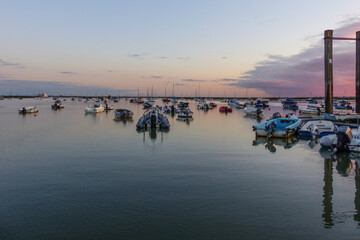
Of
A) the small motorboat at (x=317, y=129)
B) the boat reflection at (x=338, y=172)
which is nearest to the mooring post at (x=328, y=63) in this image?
the small motorboat at (x=317, y=129)

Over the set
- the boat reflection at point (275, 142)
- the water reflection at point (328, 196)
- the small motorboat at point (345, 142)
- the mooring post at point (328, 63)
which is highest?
the mooring post at point (328, 63)

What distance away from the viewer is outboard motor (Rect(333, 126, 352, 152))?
28.6 m

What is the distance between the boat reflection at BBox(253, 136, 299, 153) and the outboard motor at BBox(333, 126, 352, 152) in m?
5.84

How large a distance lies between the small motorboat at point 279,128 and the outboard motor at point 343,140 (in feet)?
34.1

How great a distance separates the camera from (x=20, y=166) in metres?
24.1

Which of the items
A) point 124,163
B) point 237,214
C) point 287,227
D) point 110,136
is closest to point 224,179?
point 237,214

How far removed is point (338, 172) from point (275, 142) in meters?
15.1

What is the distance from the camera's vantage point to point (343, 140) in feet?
93.9

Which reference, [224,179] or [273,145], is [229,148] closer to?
[273,145]

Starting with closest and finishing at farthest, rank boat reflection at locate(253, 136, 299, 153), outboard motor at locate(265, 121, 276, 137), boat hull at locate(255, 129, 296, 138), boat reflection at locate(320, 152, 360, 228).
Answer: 1. boat reflection at locate(320, 152, 360, 228)
2. boat reflection at locate(253, 136, 299, 153)
3. boat hull at locate(255, 129, 296, 138)
4. outboard motor at locate(265, 121, 276, 137)

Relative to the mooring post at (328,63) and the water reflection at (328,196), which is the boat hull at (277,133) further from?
the water reflection at (328,196)

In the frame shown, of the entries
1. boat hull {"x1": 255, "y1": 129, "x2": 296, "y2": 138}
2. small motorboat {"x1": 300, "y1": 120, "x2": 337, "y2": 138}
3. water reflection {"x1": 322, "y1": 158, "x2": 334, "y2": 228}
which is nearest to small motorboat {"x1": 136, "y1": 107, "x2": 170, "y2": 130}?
boat hull {"x1": 255, "y1": 129, "x2": 296, "y2": 138}

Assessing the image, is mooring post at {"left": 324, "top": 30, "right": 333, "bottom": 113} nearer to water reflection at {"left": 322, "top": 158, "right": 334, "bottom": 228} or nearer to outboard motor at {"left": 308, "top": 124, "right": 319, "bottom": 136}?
outboard motor at {"left": 308, "top": 124, "right": 319, "bottom": 136}

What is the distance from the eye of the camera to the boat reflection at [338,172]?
13.4m
